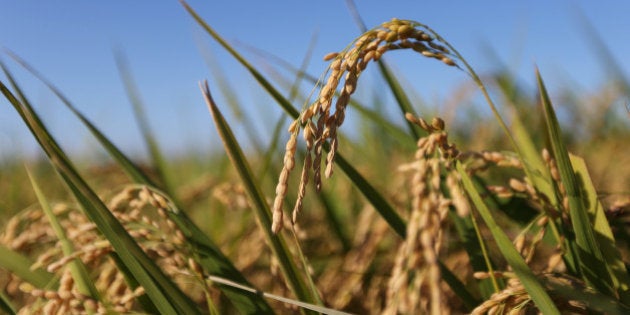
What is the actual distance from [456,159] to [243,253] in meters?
1.16

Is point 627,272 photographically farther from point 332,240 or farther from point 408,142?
point 332,240

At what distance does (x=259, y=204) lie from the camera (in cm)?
104

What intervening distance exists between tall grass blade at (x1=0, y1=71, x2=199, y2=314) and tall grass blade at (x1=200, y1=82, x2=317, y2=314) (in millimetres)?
194

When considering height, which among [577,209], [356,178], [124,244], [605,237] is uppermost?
[124,244]

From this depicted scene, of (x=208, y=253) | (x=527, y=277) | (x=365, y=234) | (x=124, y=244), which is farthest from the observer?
(x=365, y=234)

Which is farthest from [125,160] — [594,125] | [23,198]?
[594,125]

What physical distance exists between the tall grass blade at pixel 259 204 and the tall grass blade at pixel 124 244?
0.64 feet

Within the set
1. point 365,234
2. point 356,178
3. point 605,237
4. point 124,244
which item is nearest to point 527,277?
point 605,237

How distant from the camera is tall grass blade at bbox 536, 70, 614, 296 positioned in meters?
0.96

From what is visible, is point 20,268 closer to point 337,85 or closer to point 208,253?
point 208,253

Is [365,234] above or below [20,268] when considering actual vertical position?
below

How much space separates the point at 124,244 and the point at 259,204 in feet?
0.85

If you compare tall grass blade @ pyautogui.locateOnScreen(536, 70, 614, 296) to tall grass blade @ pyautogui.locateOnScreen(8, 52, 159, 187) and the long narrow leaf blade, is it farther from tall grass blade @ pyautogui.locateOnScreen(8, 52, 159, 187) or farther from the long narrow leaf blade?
tall grass blade @ pyautogui.locateOnScreen(8, 52, 159, 187)

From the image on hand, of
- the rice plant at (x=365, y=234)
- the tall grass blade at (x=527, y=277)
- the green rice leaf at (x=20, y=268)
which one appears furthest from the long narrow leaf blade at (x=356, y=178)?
the green rice leaf at (x=20, y=268)
